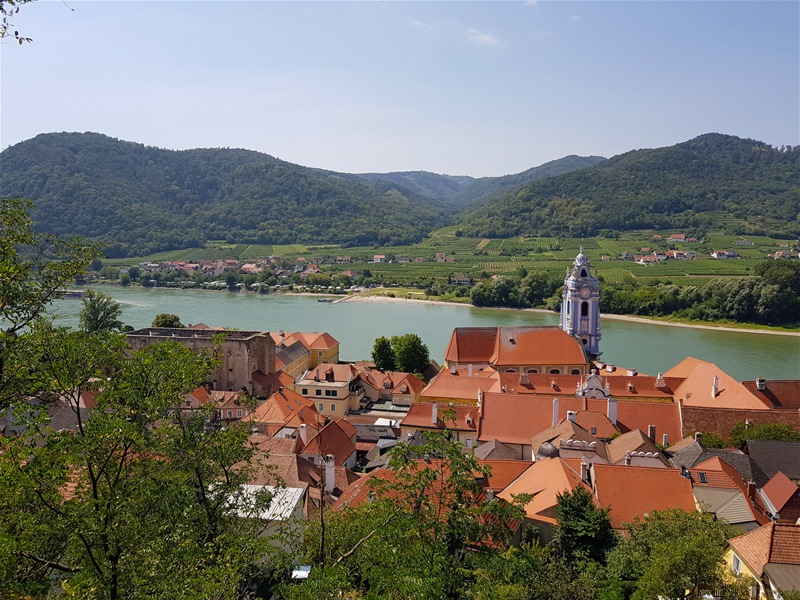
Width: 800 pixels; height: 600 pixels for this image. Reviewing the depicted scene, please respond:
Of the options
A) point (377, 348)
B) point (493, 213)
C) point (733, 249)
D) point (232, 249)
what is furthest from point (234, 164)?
point (377, 348)

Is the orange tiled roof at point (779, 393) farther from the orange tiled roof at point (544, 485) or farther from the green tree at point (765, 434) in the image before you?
the orange tiled roof at point (544, 485)

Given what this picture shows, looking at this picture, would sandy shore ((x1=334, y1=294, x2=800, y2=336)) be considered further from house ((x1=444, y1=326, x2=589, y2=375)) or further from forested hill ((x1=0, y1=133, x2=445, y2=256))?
forested hill ((x1=0, y1=133, x2=445, y2=256))

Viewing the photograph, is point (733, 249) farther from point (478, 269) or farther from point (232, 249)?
point (232, 249)

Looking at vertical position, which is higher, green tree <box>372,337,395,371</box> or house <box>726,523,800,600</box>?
house <box>726,523,800,600</box>

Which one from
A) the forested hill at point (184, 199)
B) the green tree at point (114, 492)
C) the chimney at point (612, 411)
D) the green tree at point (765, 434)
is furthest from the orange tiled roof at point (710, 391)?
the forested hill at point (184, 199)

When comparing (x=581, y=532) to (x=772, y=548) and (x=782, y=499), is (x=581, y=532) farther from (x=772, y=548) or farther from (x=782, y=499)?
(x=782, y=499)

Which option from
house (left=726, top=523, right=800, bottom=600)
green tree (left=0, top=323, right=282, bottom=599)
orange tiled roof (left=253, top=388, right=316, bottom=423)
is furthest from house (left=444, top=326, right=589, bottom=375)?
green tree (left=0, top=323, right=282, bottom=599)
